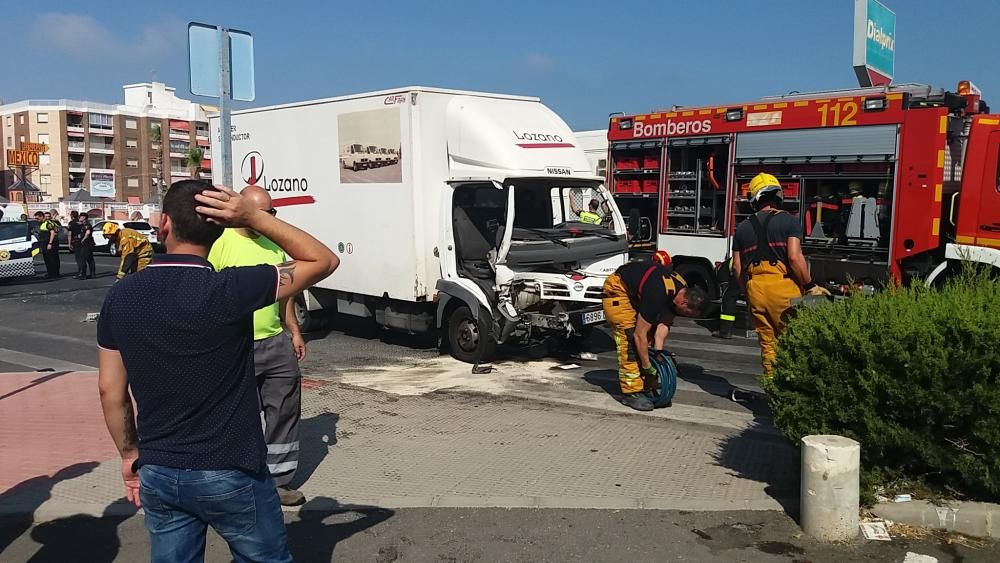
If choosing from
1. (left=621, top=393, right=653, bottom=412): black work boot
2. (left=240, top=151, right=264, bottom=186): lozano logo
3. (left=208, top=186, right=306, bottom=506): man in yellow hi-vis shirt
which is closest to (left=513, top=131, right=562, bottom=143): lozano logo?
(left=621, top=393, right=653, bottom=412): black work boot

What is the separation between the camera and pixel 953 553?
4.14m

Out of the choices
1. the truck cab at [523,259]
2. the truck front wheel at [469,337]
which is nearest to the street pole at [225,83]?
the truck cab at [523,259]

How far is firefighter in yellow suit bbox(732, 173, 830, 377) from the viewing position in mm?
6664

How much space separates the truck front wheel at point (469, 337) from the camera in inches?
369

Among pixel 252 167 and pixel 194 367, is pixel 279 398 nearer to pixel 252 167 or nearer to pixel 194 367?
pixel 194 367

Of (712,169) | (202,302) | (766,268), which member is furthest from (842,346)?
(712,169)

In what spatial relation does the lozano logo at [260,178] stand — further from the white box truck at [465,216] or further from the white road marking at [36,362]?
the white road marking at [36,362]

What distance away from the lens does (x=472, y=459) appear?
5.86 m

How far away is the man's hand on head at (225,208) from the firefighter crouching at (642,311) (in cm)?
460

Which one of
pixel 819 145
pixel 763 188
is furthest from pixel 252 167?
pixel 819 145

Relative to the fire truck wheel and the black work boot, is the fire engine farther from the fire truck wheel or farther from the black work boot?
the black work boot

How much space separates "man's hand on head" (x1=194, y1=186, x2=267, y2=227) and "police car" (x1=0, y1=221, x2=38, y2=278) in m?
20.8

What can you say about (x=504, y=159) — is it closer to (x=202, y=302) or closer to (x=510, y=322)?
(x=510, y=322)

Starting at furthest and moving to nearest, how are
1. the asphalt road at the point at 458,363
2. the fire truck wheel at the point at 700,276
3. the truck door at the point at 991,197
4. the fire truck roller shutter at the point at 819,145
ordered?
1. the fire truck wheel at the point at 700,276
2. the fire truck roller shutter at the point at 819,145
3. the truck door at the point at 991,197
4. the asphalt road at the point at 458,363
